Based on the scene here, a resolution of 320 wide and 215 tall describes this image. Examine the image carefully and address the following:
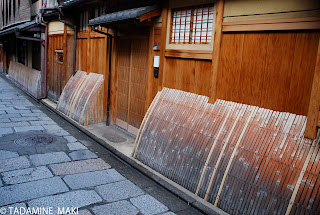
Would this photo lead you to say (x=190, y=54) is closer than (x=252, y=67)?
No

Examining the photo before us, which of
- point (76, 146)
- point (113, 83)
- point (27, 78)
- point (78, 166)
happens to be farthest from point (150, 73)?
point (27, 78)

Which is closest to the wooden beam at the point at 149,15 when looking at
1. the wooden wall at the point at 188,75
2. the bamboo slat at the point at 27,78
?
the wooden wall at the point at 188,75

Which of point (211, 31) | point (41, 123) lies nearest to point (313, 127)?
point (211, 31)

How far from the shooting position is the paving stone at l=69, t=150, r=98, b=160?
7.46 meters

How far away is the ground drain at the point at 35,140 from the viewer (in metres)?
8.28

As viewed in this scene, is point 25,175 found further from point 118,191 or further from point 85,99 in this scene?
point 85,99

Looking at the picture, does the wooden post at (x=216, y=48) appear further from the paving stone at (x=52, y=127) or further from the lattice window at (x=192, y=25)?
the paving stone at (x=52, y=127)

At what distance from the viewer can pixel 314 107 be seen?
4359 mm

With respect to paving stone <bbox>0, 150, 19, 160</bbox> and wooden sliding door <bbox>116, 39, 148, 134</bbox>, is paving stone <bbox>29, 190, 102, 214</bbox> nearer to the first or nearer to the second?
paving stone <bbox>0, 150, 19, 160</bbox>

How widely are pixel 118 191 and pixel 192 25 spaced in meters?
4.32

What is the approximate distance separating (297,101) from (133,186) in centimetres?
371

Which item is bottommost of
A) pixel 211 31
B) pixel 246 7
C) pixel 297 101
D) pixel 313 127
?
pixel 313 127

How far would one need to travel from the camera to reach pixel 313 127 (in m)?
4.38

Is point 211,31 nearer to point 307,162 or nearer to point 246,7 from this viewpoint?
point 246,7
